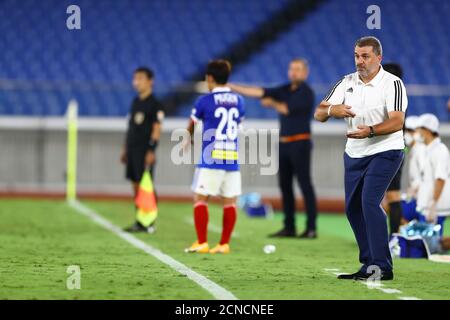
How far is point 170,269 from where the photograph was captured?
8.80m

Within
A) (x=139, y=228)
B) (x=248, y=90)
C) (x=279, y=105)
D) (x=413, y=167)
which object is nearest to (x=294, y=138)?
(x=279, y=105)

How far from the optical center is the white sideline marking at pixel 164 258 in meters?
7.27

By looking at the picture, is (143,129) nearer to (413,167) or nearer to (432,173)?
(413,167)

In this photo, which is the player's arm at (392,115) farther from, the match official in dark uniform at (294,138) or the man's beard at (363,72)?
the match official in dark uniform at (294,138)

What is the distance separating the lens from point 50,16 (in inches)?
811

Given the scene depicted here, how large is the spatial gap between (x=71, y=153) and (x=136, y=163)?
5.55 m

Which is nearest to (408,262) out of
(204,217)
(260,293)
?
(204,217)

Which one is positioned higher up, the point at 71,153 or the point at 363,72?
the point at 363,72

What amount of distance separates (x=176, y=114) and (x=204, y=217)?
29.6 ft

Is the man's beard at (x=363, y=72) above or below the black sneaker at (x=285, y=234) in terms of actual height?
above

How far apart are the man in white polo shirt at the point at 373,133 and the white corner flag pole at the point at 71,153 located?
420 inches

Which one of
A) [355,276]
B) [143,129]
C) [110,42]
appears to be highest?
[110,42]

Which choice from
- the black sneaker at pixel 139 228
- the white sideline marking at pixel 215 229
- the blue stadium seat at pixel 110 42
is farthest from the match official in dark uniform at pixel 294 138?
the blue stadium seat at pixel 110 42

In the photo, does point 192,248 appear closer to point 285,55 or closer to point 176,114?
point 176,114
